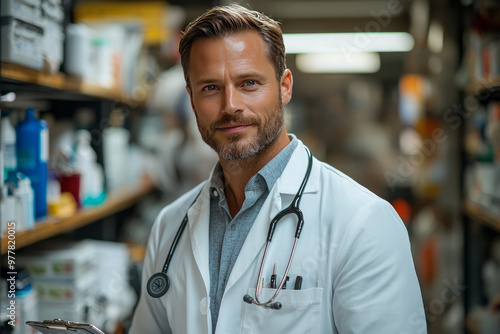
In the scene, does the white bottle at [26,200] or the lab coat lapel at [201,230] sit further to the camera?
the white bottle at [26,200]

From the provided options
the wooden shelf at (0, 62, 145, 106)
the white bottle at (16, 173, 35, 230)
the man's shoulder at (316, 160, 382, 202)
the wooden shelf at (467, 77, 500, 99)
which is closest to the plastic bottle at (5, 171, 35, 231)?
the white bottle at (16, 173, 35, 230)

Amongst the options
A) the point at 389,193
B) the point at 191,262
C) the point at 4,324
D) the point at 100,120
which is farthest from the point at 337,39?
the point at 4,324

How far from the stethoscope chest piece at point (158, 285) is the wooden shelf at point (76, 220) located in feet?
1.56

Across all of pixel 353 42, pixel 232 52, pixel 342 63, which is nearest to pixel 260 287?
pixel 232 52

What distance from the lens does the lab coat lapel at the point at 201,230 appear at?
4.50 feet

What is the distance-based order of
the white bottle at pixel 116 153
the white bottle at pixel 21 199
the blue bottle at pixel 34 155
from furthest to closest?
the white bottle at pixel 116 153 → the blue bottle at pixel 34 155 → the white bottle at pixel 21 199

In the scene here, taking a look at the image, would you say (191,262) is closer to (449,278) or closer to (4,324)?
(4,324)

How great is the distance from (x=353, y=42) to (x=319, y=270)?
7.19ft

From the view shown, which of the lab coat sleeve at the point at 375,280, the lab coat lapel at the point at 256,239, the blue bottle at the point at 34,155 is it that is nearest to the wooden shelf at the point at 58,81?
the blue bottle at the point at 34,155

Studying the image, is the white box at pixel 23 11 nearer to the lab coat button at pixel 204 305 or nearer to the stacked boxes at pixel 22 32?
the stacked boxes at pixel 22 32

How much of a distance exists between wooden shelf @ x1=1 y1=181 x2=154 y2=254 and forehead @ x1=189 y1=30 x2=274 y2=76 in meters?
0.84

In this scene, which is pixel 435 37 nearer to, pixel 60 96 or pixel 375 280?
pixel 60 96

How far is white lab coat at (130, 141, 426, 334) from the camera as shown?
46.4 inches

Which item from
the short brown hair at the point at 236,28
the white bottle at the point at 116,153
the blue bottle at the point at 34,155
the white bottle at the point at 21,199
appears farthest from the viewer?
the white bottle at the point at 116,153
